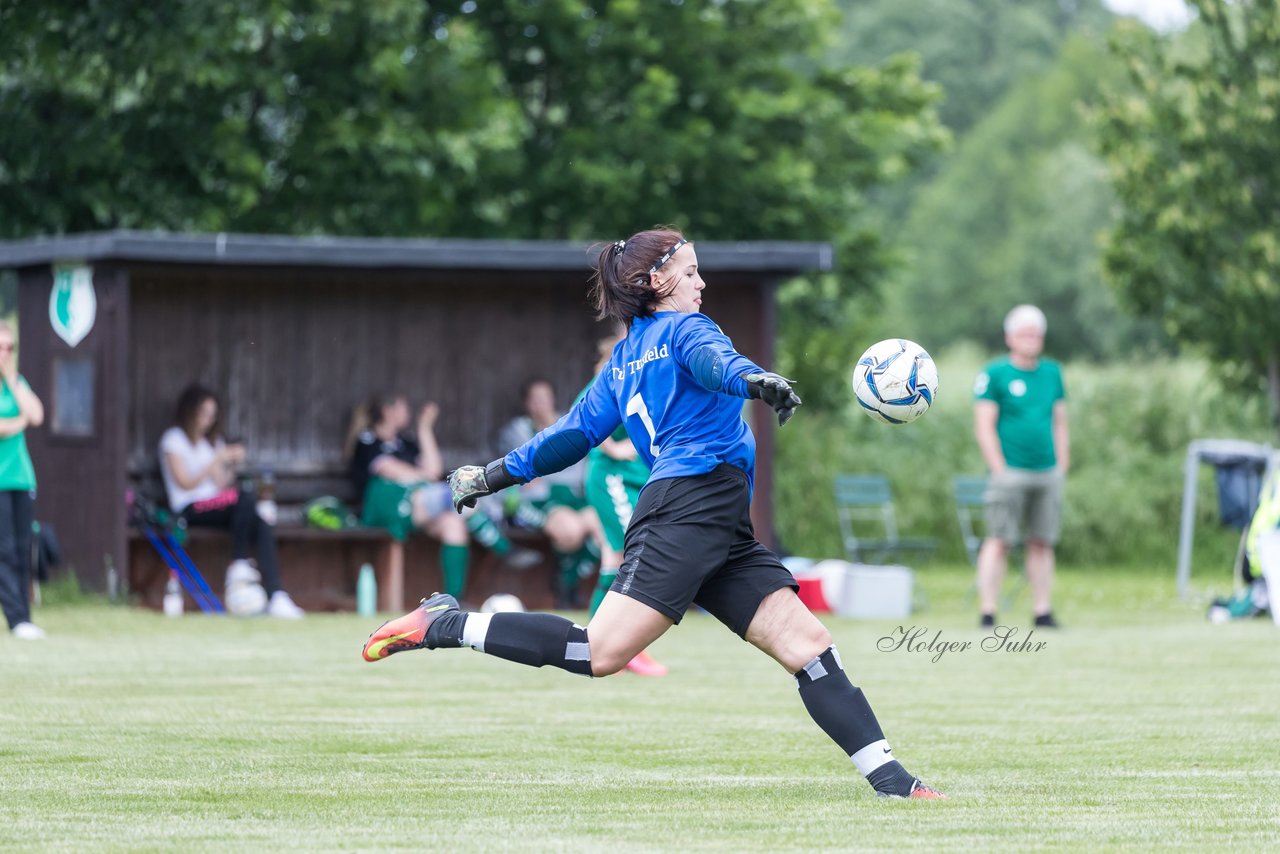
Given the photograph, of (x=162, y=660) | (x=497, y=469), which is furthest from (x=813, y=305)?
(x=497, y=469)

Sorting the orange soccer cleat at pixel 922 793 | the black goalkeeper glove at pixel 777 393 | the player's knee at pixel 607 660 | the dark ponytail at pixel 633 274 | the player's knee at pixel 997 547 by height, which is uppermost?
the dark ponytail at pixel 633 274

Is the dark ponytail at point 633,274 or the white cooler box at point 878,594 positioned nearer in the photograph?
the dark ponytail at point 633,274

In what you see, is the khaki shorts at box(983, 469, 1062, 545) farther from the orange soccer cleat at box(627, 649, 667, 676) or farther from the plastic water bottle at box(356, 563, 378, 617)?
the plastic water bottle at box(356, 563, 378, 617)

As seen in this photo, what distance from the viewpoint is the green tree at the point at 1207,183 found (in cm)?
2127

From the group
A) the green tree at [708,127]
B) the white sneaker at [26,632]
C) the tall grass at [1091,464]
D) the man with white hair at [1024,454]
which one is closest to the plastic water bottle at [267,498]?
the white sneaker at [26,632]

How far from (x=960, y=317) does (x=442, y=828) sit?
215ft

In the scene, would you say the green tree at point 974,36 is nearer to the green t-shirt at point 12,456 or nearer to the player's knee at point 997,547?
the player's knee at point 997,547

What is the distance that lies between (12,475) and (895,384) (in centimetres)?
733

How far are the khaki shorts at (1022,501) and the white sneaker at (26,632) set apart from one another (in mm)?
6460

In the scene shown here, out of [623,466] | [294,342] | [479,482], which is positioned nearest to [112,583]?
[294,342]

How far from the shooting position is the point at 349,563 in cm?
1742

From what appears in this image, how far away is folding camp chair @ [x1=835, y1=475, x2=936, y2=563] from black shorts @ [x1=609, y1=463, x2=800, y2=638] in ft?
42.5

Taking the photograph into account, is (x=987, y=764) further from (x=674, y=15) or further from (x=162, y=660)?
(x=674, y=15)

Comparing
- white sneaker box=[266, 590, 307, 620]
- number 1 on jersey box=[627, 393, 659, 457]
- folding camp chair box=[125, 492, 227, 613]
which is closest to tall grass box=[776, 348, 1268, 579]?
white sneaker box=[266, 590, 307, 620]
